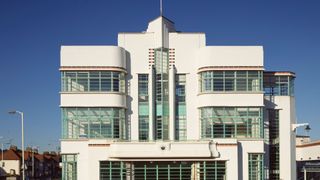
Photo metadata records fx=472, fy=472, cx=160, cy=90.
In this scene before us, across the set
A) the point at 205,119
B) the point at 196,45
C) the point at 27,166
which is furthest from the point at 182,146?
the point at 27,166

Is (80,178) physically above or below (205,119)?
below

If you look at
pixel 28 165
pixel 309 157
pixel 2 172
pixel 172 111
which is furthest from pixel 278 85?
pixel 28 165

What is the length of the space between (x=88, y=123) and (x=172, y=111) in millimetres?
7130

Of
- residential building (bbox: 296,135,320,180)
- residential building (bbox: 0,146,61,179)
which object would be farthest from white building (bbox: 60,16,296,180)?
residential building (bbox: 0,146,61,179)

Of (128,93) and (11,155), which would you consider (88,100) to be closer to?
(128,93)

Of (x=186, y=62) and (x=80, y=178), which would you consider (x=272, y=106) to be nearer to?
(x=186, y=62)

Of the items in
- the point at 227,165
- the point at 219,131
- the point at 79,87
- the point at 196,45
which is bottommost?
the point at 227,165

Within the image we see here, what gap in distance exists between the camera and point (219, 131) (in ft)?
127

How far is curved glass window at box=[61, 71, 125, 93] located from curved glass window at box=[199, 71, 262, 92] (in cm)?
814

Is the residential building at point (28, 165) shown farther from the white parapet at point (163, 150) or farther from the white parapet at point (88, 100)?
the white parapet at point (163, 150)

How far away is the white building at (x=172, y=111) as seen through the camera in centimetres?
3734

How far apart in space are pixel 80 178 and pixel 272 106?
17798 mm

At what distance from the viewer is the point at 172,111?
4019 cm

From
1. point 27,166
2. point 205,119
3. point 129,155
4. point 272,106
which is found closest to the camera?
point 129,155
